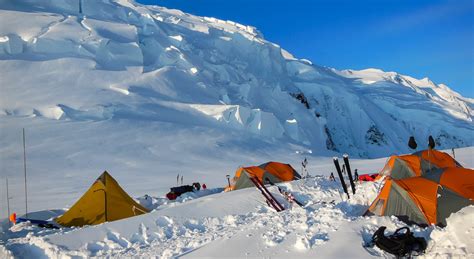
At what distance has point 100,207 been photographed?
36.9ft

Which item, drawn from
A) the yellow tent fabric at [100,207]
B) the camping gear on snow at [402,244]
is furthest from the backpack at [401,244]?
the yellow tent fabric at [100,207]

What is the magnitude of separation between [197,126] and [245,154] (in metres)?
4.88

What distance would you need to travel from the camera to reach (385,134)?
2457 inches

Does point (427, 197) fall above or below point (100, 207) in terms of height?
above

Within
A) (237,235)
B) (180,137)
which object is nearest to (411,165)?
A: (237,235)

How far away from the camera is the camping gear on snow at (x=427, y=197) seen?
309 inches

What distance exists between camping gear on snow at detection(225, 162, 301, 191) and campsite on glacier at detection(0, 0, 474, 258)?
147 cm

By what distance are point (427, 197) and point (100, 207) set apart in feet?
26.0

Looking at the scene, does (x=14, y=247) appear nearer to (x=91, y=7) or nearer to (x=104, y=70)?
(x=104, y=70)

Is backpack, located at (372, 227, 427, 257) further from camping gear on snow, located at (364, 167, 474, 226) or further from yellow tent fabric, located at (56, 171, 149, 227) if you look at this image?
yellow tent fabric, located at (56, 171, 149, 227)

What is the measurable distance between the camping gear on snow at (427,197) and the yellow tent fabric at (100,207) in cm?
642

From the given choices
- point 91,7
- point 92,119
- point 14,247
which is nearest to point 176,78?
point 92,119

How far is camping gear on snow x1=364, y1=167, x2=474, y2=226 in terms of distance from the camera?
784cm

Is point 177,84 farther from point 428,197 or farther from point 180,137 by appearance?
point 428,197
